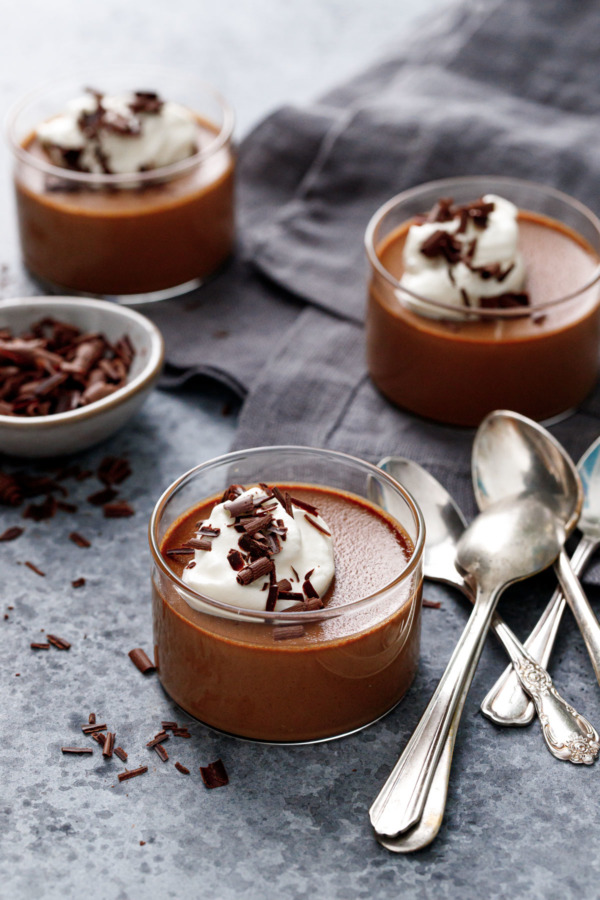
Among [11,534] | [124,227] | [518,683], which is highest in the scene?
[124,227]

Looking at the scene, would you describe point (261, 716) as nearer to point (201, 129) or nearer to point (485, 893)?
point (485, 893)

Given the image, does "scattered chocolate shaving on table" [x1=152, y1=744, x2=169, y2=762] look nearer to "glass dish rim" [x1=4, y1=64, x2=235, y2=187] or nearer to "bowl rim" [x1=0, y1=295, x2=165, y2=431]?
"bowl rim" [x1=0, y1=295, x2=165, y2=431]

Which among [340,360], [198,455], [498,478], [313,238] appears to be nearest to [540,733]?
[498,478]

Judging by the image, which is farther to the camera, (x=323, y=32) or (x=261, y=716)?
(x=323, y=32)

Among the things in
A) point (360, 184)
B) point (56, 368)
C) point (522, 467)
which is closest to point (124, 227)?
point (56, 368)

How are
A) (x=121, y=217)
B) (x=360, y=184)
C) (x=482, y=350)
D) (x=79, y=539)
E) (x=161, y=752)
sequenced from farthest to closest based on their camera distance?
(x=360, y=184), (x=121, y=217), (x=482, y=350), (x=79, y=539), (x=161, y=752)

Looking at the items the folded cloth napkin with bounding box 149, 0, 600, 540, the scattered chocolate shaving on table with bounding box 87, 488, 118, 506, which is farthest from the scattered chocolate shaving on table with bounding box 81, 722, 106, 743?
the folded cloth napkin with bounding box 149, 0, 600, 540

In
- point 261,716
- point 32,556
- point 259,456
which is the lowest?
point 32,556

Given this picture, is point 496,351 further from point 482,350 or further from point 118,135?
point 118,135
